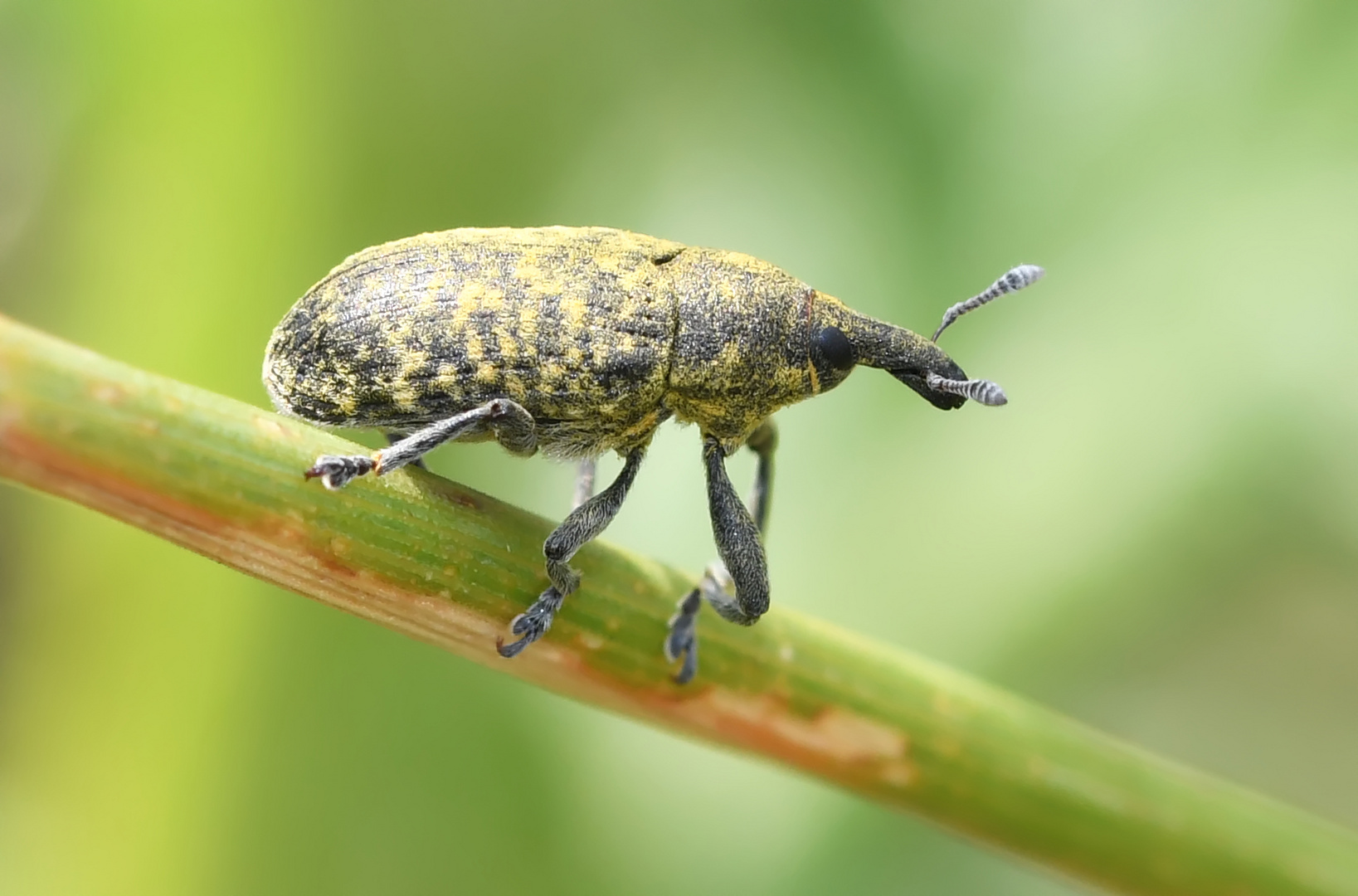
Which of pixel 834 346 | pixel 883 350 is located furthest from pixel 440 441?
pixel 883 350

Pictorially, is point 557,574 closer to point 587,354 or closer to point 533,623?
point 533,623

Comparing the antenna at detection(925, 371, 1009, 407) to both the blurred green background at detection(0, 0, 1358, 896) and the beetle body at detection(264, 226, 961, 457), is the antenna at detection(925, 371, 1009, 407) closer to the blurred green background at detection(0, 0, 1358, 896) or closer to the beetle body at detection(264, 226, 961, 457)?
the beetle body at detection(264, 226, 961, 457)

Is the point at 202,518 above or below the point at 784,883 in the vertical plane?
above

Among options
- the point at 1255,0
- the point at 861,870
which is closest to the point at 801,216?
the point at 1255,0

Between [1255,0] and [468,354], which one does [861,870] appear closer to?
[468,354]

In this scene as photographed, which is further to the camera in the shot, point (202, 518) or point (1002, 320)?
point (1002, 320)

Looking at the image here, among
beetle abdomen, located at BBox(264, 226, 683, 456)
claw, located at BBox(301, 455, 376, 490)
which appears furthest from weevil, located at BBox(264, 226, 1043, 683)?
claw, located at BBox(301, 455, 376, 490)
